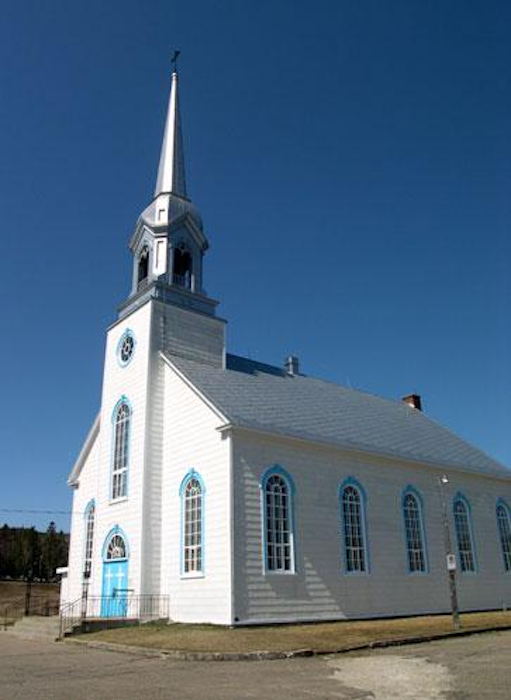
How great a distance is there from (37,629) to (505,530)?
21.0 meters

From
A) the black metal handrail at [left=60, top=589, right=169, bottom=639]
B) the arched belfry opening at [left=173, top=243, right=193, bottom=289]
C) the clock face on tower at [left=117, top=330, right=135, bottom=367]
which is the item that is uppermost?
the arched belfry opening at [left=173, top=243, right=193, bottom=289]

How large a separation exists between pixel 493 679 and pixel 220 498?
1122 cm

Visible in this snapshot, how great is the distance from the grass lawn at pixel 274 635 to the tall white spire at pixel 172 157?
18446 mm

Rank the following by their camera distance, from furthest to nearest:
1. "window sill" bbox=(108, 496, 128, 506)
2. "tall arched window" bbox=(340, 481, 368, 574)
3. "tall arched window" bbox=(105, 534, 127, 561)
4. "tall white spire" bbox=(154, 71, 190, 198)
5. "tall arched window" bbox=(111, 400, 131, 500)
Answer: "tall white spire" bbox=(154, 71, 190, 198) < "tall arched window" bbox=(111, 400, 131, 500) < "window sill" bbox=(108, 496, 128, 506) < "tall arched window" bbox=(105, 534, 127, 561) < "tall arched window" bbox=(340, 481, 368, 574)

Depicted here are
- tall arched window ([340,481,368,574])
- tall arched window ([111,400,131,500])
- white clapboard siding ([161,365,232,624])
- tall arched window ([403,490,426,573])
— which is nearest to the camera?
white clapboard siding ([161,365,232,624])

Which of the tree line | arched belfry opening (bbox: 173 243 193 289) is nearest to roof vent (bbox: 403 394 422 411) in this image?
arched belfry opening (bbox: 173 243 193 289)

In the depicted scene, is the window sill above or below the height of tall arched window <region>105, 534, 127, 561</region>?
above

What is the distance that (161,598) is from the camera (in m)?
21.7

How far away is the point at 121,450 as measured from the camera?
2517cm

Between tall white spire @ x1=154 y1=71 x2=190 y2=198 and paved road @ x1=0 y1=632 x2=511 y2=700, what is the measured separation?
2051cm

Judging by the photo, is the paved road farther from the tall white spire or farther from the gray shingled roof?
the tall white spire

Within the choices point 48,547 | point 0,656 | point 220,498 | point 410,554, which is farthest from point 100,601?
point 48,547

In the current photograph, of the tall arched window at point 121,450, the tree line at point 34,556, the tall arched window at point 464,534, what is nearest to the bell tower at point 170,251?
the tall arched window at point 121,450

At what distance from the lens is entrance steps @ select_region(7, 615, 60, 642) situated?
771 inches
